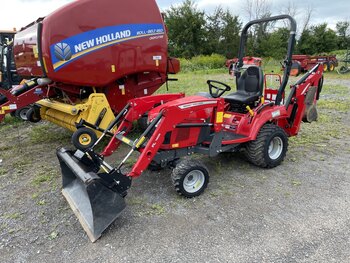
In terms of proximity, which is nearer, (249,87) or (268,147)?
(268,147)

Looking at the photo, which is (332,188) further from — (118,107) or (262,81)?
(118,107)

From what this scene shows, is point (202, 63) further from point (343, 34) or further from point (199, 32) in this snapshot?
point (343, 34)

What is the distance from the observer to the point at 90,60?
4.86 metres

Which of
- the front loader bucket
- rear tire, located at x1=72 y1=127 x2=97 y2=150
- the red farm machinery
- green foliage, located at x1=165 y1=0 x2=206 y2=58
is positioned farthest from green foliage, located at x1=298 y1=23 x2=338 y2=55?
the front loader bucket

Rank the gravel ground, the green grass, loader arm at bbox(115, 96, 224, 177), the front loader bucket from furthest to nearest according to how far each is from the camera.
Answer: the green grass, loader arm at bbox(115, 96, 224, 177), the front loader bucket, the gravel ground

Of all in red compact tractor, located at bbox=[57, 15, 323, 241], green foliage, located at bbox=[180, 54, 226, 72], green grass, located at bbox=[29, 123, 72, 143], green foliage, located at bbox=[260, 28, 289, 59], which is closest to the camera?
red compact tractor, located at bbox=[57, 15, 323, 241]

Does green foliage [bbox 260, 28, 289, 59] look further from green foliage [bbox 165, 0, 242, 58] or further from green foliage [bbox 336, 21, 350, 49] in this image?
green foliage [bbox 336, 21, 350, 49]

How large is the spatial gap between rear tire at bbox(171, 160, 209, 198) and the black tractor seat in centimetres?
127

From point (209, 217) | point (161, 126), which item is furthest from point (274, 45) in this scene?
point (209, 217)

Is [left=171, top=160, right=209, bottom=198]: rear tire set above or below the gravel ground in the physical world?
above

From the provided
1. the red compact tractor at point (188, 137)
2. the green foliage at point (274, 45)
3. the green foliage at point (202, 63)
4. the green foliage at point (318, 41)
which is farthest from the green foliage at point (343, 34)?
the red compact tractor at point (188, 137)

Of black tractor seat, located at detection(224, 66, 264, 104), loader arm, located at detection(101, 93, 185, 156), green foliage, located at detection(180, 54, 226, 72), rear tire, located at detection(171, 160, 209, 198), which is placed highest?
black tractor seat, located at detection(224, 66, 264, 104)

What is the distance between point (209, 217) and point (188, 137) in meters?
0.99

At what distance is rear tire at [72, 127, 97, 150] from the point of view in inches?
167
